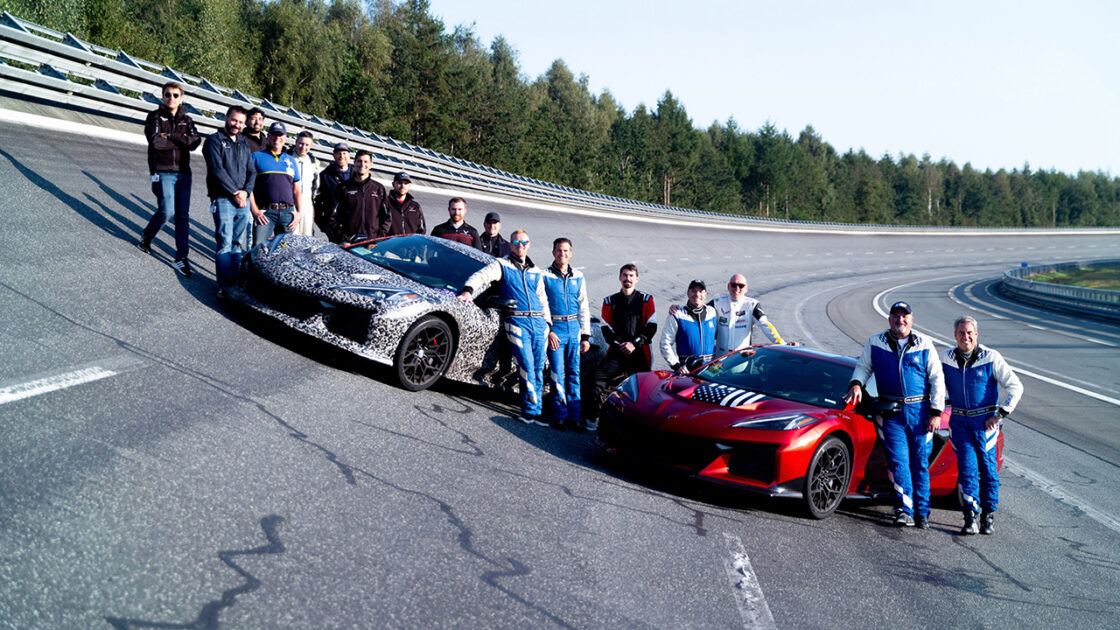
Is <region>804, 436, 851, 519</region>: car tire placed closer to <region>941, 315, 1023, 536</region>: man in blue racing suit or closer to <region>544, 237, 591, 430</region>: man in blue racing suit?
<region>941, 315, 1023, 536</region>: man in blue racing suit

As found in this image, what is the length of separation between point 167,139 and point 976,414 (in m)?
7.75

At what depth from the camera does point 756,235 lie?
55.5 m

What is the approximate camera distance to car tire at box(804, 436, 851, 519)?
6.27m

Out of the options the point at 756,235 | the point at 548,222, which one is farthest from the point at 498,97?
the point at 548,222

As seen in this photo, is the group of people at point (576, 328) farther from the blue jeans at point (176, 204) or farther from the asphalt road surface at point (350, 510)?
the blue jeans at point (176, 204)

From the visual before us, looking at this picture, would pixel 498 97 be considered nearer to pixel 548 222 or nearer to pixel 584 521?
pixel 548 222

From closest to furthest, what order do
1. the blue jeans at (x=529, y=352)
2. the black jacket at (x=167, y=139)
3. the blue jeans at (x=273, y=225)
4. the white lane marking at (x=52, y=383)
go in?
Result: the white lane marking at (x=52, y=383), the blue jeans at (x=529, y=352), the black jacket at (x=167, y=139), the blue jeans at (x=273, y=225)

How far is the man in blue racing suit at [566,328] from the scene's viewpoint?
821 cm

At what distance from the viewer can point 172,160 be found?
9016mm

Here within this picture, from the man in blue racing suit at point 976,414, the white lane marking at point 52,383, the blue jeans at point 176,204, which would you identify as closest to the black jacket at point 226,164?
the blue jeans at point 176,204

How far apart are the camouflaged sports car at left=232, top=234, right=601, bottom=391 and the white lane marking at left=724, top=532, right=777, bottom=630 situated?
10.7ft

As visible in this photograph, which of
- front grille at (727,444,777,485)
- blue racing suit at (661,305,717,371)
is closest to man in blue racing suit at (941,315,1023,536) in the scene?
front grille at (727,444,777,485)

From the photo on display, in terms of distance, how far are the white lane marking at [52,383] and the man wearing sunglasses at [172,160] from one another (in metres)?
3.60

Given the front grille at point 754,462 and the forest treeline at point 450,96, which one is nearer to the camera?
the front grille at point 754,462
